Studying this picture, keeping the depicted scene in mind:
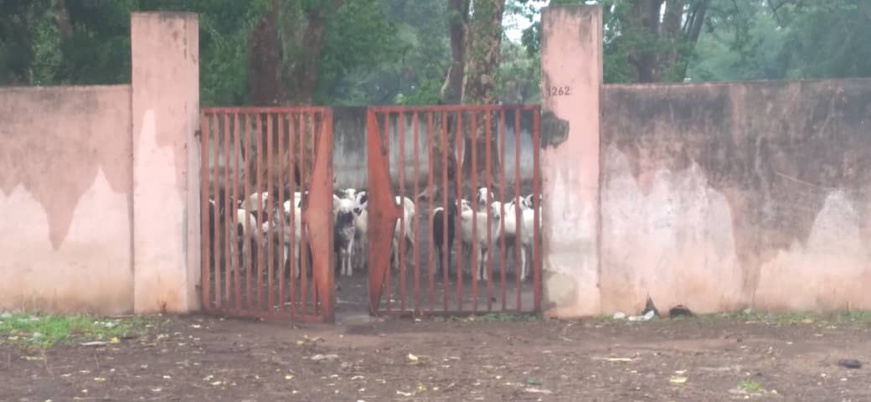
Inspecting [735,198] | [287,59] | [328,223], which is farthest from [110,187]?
[287,59]

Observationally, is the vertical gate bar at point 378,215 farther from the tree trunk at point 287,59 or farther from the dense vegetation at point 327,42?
the tree trunk at point 287,59

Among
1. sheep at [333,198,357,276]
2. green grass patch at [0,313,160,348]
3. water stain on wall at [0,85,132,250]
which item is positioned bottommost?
green grass patch at [0,313,160,348]

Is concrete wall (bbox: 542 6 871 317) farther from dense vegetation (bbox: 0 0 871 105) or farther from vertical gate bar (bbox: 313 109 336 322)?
dense vegetation (bbox: 0 0 871 105)

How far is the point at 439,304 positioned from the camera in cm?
1248

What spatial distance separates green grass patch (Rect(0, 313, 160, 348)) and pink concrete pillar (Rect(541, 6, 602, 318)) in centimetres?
372

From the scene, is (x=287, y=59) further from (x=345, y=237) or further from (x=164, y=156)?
(x=164, y=156)

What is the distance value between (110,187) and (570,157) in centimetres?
430

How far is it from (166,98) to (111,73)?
6.36m

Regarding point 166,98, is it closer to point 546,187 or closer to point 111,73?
point 546,187

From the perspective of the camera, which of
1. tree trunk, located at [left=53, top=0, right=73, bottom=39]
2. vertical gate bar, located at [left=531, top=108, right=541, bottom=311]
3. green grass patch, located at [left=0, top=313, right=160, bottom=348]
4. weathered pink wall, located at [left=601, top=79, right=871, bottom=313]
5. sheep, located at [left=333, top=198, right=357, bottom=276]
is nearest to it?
green grass patch, located at [left=0, top=313, right=160, bottom=348]

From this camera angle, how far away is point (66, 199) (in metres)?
11.4

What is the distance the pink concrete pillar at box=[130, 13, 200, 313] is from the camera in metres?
11.2

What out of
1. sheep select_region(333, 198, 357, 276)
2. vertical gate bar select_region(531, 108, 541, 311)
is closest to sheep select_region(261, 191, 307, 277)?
sheep select_region(333, 198, 357, 276)

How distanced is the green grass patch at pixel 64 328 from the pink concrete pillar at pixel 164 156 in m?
0.39
